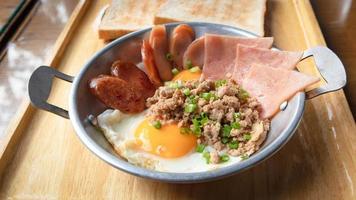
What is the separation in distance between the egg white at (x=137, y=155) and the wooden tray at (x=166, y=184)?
0.23ft

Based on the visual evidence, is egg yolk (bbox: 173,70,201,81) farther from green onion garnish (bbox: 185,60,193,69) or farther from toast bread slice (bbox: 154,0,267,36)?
toast bread slice (bbox: 154,0,267,36)

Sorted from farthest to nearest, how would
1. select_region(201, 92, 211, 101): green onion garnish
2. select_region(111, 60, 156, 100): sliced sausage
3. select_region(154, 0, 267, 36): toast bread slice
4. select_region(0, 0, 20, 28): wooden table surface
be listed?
1. select_region(0, 0, 20, 28): wooden table surface
2. select_region(154, 0, 267, 36): toast bread slice
3. select_region(111, 60, 156, 100): sliced sausage
4. select_region(201, 92, 211, 101): green onion garnish

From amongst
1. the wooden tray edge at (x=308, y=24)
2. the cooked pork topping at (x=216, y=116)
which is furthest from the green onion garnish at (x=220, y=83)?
the wooden tray edge at (x=308, y=24)

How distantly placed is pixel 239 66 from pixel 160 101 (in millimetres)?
346

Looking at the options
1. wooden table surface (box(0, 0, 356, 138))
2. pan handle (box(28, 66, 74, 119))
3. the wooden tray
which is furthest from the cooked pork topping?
wooden table surface (box(0, 0, 356, 138))

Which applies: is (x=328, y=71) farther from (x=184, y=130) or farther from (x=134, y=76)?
(x=134, y=76)

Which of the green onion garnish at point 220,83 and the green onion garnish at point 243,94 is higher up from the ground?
the green onion garnish at point 220,83

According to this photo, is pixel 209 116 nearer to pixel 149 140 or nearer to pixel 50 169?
pixel 149 140

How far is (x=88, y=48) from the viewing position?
1954 mm

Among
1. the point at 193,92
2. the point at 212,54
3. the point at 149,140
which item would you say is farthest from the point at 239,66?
the point at 149,140

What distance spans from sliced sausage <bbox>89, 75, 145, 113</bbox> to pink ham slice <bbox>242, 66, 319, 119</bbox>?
411mm

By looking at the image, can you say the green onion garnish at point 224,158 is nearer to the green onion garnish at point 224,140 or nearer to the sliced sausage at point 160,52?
the green onion garnish at point 224,140

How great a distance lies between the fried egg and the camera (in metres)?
1.26

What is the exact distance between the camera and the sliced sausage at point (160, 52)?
5.30 feet
